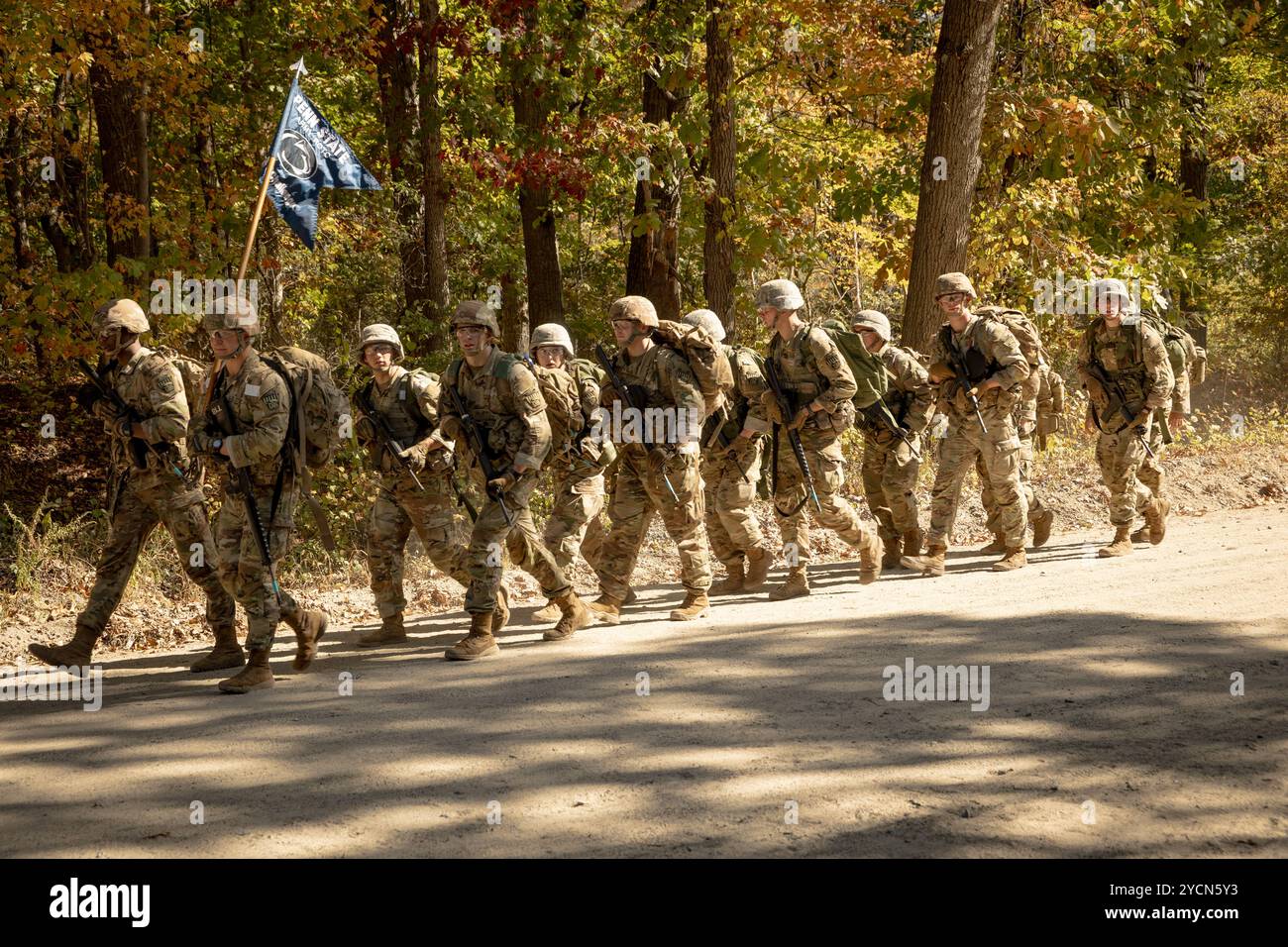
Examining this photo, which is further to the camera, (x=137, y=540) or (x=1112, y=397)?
(x=1112, y=397)

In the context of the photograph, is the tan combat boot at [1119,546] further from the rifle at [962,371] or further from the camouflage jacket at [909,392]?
the camouflage jacket at [909,392]

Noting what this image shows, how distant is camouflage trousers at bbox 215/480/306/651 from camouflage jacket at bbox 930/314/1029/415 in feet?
19.2

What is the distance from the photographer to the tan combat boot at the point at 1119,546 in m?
11.8

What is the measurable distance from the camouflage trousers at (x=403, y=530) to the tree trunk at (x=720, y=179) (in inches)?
308

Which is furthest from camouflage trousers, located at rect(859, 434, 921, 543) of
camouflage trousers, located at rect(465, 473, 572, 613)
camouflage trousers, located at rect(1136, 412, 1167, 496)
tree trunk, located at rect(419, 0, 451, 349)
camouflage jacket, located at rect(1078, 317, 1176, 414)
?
tree trunk, located at rect(419, 0, 451, 349)

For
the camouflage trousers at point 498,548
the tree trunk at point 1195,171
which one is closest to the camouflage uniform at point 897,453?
the camouflage trousers at point 498,548

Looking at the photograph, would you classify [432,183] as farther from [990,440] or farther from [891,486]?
[990,440]

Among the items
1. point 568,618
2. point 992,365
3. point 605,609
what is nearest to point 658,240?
point 992,365

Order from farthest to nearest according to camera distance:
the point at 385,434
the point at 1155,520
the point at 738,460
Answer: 1. the point at 1155,520
2. the point at 738,460
3. the point at 385,434

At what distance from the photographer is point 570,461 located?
33.1 ft

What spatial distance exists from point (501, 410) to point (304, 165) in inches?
124

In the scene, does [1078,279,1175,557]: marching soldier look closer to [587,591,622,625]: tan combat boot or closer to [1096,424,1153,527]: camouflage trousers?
[1096,424,1153,527]: camouflage trousers

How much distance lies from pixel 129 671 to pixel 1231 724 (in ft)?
21.6

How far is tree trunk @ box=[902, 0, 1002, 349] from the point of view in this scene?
14258 millimetres
